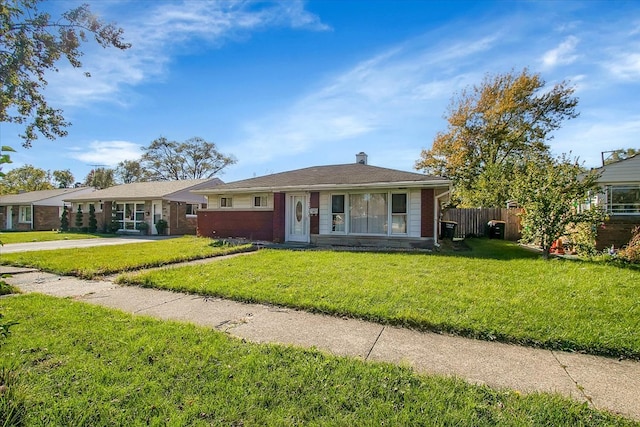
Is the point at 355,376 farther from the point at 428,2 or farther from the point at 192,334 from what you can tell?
the point at 428,2

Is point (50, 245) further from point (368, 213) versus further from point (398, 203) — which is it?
point (398, 203)

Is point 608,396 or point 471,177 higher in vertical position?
point 471,177

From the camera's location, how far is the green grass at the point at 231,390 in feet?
7.84

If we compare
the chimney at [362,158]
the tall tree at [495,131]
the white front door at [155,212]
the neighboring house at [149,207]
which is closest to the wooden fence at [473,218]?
the chimney at [362,158]

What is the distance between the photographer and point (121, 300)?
5762mm

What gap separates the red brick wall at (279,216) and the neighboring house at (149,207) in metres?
10.2

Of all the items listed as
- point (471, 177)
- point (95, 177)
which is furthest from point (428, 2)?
point (95, 177)

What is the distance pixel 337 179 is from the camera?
46.4 feet

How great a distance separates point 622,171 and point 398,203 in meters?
9.63

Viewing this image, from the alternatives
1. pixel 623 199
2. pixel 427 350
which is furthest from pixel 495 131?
pixel 427 350

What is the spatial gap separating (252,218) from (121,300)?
33.4ft

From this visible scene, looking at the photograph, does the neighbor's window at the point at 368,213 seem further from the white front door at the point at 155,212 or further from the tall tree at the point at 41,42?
the white front door at the point at 155,212

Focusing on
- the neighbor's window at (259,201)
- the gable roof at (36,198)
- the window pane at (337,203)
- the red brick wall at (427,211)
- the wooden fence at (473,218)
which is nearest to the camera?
the red brick wall at (427,211)

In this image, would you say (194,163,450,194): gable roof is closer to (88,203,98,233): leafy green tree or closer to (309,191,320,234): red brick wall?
(309,191,320,234): red brick wall
